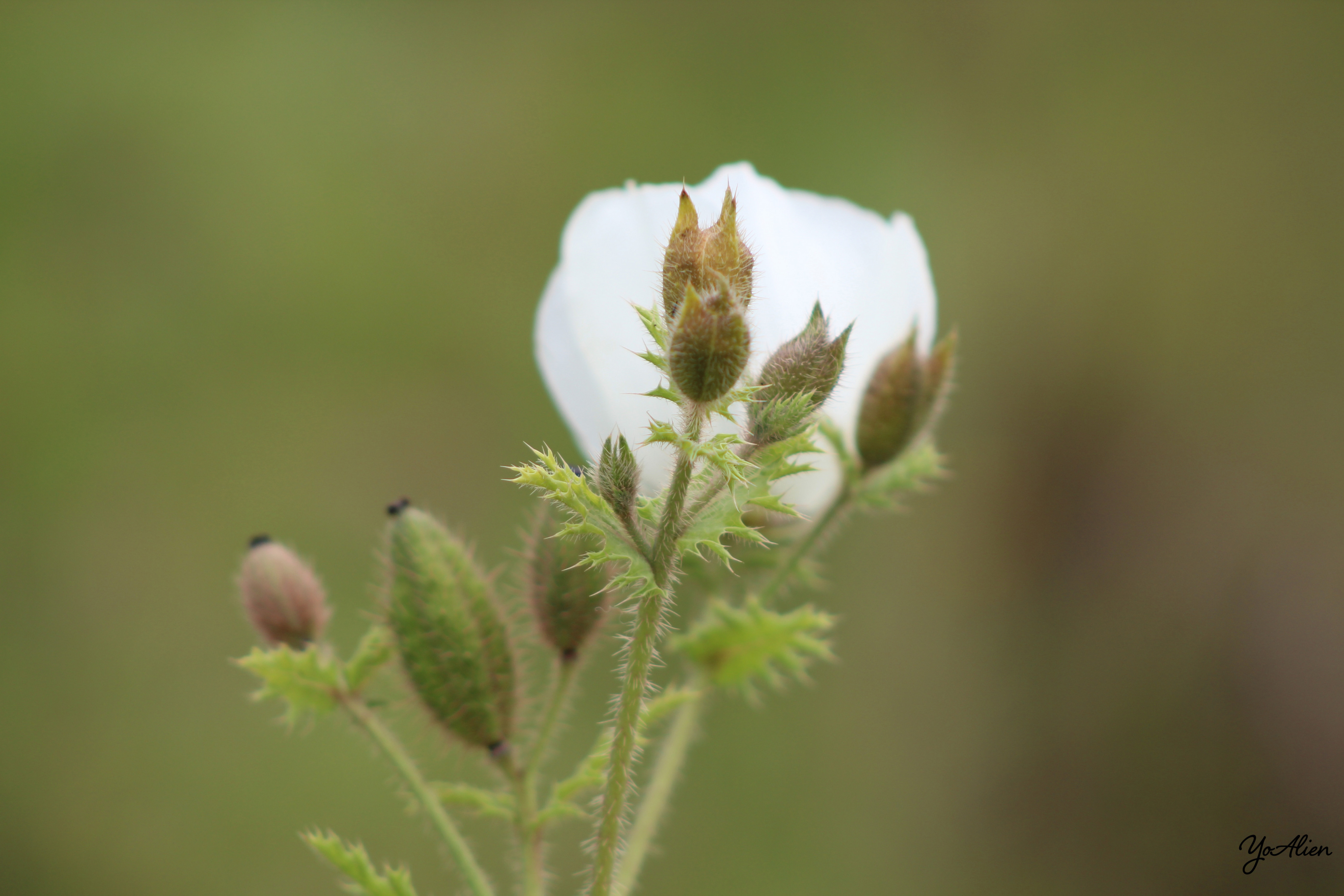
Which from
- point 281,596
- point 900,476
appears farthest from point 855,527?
point 281,596

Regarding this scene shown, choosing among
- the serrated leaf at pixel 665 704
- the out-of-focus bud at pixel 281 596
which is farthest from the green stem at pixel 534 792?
the out-of-focus bud at pixel 281 596

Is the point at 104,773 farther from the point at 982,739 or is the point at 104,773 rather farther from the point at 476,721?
the point at 982,739

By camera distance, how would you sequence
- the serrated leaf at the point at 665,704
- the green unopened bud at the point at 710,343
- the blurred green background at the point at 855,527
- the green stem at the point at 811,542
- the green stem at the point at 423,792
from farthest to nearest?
the blurred green background at the point at 855,527, the green stem at the point at 811,542, the green stem at the point at 423,792, the serrated leaf at the point at 665,704, the green unopened bud at the point at 710,343

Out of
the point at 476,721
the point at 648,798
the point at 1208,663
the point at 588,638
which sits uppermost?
the point at 588,638

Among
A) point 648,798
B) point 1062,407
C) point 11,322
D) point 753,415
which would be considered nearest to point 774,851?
point 1062,407

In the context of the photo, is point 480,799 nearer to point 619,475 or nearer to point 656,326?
point 619,475

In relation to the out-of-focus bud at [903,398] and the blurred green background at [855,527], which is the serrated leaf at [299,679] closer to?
the out-of-focus bud at [903,398]

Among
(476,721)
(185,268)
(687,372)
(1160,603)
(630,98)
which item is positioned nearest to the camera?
(687,372)
